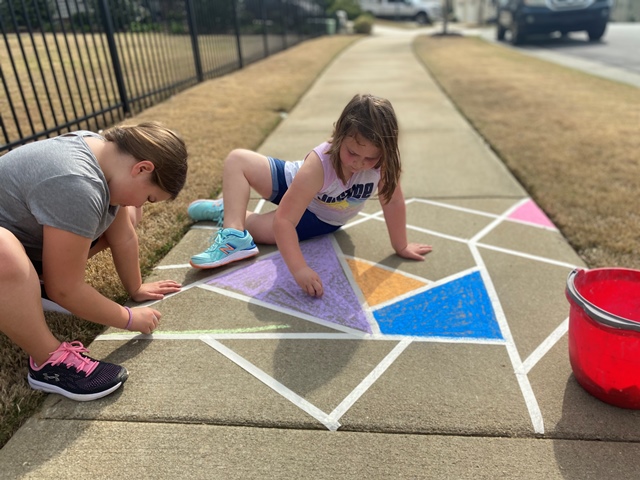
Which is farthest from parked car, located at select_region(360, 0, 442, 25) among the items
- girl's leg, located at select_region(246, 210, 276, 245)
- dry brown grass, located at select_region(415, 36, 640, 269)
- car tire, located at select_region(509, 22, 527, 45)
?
girl's leg, located at select_region(246, 210, 276, 245)

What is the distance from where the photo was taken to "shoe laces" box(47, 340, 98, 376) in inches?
66.9

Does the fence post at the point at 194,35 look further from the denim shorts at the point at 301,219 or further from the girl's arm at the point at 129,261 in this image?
the girl's arm at the point at 129,261

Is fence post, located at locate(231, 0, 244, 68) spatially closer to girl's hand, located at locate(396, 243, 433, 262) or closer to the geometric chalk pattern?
the geometric chalk pattern

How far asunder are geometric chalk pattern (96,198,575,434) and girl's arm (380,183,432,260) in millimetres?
172

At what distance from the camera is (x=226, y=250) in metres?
2.57

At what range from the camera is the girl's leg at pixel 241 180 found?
2727 millimetres

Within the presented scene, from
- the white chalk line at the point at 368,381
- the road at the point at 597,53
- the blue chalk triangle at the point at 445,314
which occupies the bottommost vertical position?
the road at the point at 597,53

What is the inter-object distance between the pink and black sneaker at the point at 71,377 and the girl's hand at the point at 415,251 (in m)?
1.60

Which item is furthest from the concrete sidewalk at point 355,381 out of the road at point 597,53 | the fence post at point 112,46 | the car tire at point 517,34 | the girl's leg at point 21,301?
the car tire at point 517,34

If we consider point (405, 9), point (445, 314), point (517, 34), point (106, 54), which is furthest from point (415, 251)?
point (405, 9)

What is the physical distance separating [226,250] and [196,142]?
7.94 feet

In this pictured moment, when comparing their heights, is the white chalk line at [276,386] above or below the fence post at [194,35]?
below

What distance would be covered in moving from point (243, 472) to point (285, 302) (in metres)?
0.94

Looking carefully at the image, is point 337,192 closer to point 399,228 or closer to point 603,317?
point 399,228
